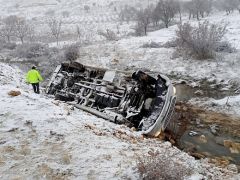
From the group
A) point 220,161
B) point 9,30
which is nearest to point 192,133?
point 220,161

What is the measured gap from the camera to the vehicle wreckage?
8030 millimetres

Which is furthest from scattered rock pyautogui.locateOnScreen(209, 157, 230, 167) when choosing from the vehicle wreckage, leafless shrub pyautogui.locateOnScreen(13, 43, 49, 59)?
leafless shrub pyautogui.locateOnScreen(13, 43, 49, 59)

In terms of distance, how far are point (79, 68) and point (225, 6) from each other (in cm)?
3146

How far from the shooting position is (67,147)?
589 centimetres

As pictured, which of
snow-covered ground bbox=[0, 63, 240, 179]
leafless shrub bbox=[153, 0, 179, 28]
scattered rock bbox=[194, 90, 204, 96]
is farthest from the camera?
leafless shrub bbox=[153, 0, 179, 28]

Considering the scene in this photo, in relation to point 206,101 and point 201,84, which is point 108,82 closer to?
point 206,101

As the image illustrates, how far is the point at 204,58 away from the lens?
655 inches

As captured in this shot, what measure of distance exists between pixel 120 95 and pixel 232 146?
12.0ft

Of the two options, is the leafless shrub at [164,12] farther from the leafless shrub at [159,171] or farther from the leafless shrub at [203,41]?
the leafless shrub at [159,171]

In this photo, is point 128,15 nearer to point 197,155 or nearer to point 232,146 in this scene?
point 232,146

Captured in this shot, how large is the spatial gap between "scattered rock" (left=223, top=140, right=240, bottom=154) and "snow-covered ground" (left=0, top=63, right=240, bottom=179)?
46.2 inches

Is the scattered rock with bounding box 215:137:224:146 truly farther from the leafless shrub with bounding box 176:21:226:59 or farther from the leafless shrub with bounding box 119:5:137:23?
the leafless shrub with bounding box 119:5:137:23

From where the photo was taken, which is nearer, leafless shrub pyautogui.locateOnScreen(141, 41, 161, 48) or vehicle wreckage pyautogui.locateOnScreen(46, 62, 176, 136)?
vehicle wreckage pyautogui.locateOnScreen(46, 62, 176, 136)

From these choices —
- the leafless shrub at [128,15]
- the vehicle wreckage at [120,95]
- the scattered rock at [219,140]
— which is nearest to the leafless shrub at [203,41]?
the vehicle wreckage at [120,95]
